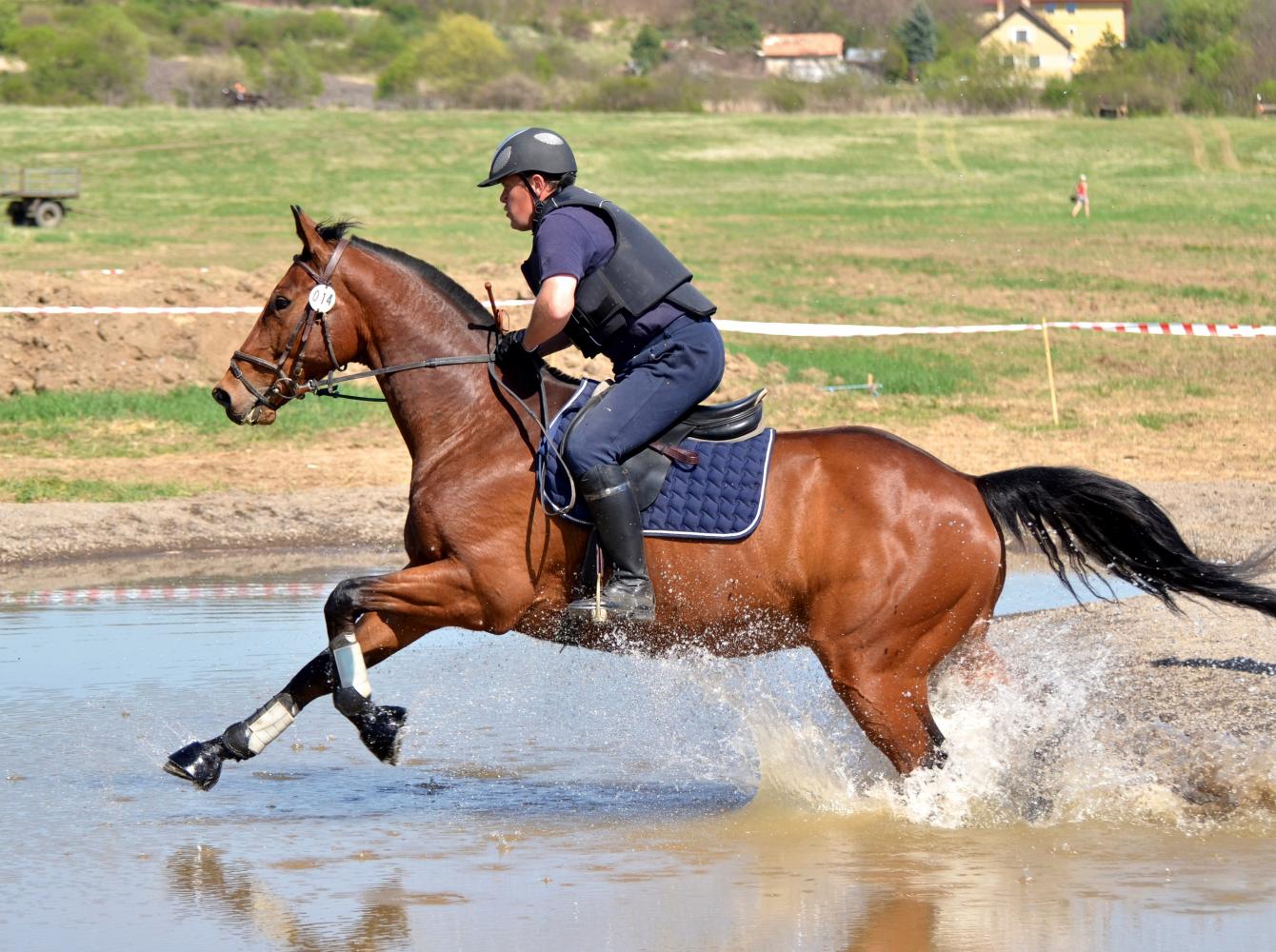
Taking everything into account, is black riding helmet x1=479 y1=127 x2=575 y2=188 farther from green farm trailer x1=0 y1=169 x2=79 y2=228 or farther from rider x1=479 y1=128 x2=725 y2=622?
green farm trailer x1=0 y1=169 x2=79 y2=228

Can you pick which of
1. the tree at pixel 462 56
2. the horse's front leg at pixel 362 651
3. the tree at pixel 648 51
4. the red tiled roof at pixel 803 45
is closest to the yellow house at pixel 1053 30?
the red tiled roof at pixel 803 45

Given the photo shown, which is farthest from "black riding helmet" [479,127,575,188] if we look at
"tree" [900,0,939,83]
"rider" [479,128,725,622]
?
"tree" [900,0,939,83]

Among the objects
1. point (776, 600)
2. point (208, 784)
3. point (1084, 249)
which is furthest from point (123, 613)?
point (1084, 249)

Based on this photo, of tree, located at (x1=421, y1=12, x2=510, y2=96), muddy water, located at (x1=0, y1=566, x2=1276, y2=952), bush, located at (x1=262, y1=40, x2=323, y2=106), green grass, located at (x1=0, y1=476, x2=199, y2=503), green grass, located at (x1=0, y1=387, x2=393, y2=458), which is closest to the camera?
muddy water, located at (x1=0, y1=566, x2=1276, y2=952)

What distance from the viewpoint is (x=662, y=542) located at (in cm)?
677

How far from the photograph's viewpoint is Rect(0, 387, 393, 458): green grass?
647 inches

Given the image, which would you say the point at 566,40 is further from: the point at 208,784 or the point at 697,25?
the point at 208,784

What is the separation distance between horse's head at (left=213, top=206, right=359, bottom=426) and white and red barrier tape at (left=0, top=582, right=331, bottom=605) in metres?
4.37

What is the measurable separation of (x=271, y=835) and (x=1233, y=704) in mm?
4148

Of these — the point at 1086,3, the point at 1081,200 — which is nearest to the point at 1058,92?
the point at 1086,3

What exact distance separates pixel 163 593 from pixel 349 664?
495 cm

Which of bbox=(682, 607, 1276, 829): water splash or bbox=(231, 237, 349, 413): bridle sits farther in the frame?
bbox=(231, 237, 349, 413): bridle

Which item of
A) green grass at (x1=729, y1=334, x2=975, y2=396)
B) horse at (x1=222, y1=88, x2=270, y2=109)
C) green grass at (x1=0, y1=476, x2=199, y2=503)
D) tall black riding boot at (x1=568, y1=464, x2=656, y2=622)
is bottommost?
green grass at (x1=729, y1=334, x2=975, y2=396)

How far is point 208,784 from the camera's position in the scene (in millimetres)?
7184
